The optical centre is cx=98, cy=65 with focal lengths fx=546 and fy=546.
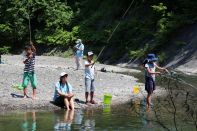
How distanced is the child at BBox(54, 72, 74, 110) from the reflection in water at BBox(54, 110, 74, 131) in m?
0.41

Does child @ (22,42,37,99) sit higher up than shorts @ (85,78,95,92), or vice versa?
child @ (22,42,37,99)

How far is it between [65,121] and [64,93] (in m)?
2.34

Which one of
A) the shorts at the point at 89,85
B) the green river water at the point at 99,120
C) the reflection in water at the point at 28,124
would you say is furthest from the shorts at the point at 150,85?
the reflection in water at the point at 28,124

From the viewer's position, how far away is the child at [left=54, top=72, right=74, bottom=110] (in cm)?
1697

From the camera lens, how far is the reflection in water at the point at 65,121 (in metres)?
13.6

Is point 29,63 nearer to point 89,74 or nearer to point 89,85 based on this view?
point 89,74

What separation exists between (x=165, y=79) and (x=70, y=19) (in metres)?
47.1

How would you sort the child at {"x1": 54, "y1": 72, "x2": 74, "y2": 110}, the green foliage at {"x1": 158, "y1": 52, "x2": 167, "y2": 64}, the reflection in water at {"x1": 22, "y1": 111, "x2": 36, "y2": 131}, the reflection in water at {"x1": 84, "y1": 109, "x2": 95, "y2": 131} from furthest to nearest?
the green foliage at {"x1": 158, "y1": 52, "x2": 167, "y2": 64} → the child at {"x1": 54, "y1": 72, "x2": 74, "y2": 110} → the reflection in water at {"x1": 84, "y1": 109, "x2": 95, "y2": 131} → the reflection in water at {"x1": 22, "y1": 111, "x2": 36, "y2": 131}

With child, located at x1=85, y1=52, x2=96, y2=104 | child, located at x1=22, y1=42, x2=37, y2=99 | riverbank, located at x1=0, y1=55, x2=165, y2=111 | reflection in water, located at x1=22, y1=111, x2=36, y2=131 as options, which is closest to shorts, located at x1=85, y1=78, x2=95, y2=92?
child, located at x1=85, y1=52, x2=96, y2=104

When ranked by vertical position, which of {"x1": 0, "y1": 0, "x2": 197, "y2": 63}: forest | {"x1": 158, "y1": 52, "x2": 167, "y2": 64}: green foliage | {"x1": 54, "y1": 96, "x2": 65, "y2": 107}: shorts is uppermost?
{"x1": 0, "y1": 0, "x2": 197, "y2": 63}: forest

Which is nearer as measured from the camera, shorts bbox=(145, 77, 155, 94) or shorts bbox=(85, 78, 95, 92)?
shorts bbox=(145, 77, 155, 94)

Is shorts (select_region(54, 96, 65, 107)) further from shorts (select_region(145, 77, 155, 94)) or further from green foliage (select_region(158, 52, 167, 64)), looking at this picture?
green foliage (select_region(158, 52, 167, 64))

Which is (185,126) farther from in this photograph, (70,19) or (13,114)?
(70,19)

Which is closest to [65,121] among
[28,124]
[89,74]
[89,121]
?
[89,121]
